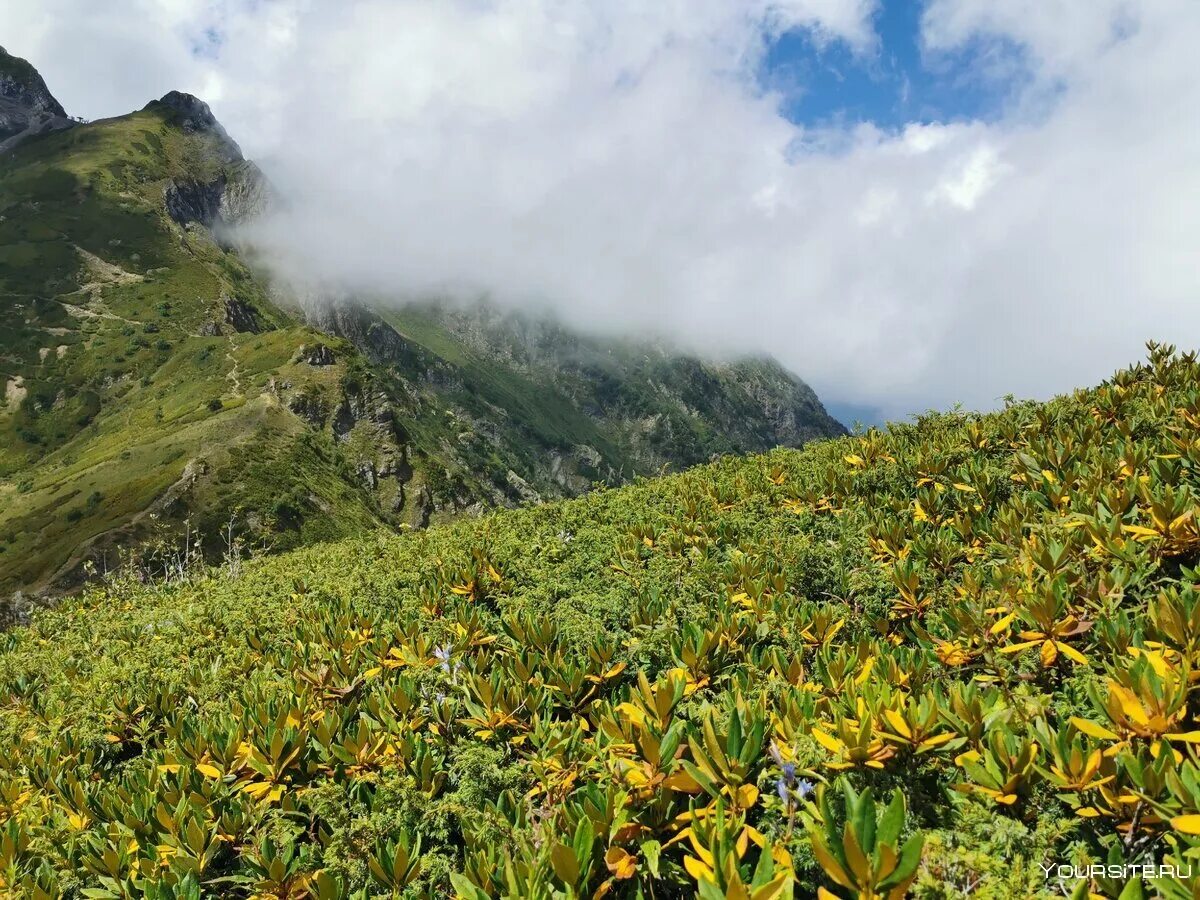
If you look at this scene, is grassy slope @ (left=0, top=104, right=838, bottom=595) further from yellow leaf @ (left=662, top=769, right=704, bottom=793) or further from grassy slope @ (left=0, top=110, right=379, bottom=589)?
yellow leaf @ (left=662, top=769, right=704, bottom=793)

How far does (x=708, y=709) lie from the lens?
11.2ft

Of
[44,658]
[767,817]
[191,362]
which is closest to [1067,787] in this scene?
[767,817]

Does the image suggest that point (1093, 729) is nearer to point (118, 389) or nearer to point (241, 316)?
point (118, 389)

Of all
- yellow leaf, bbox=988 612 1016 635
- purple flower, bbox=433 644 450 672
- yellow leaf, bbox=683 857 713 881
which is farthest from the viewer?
purple flower, bbox=433 644 450 672

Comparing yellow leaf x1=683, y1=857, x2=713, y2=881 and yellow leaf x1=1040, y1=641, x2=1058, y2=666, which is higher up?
yellow leaf x1=1040, y1=641, x2=1058, y2=666

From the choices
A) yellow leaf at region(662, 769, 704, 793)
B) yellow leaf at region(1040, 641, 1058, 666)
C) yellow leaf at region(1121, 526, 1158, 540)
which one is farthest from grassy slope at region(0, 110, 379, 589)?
yellow leaf at region(1040, 641, 1058, 666)

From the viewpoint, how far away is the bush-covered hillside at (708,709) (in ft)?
8.61

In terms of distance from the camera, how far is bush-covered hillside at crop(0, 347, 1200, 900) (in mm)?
2625

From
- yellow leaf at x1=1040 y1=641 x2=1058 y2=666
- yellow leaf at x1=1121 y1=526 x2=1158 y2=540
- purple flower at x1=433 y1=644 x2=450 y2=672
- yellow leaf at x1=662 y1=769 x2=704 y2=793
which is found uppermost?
yellow leaf at x1=1121 y1=526 x2=1158 y2=540

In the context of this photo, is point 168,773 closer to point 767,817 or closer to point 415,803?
point 415,803

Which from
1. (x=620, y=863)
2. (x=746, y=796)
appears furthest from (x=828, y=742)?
(x=620, y=863)

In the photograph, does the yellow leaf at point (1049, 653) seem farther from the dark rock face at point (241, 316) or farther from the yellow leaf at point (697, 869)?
the dark rock face at point (241, 316)

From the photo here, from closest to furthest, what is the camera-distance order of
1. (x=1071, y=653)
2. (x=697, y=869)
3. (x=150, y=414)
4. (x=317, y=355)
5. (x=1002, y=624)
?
(x=697, y=869) < (x=1071, y=653) < (x=1002, y=624) < (x=150, y=414) < (x=317, y=355)

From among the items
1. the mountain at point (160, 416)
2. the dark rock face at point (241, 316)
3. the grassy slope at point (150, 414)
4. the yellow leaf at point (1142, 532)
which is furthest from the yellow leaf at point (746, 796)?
the dark rock face at point (241, 316)
